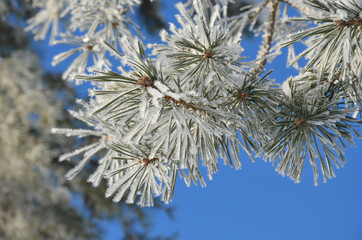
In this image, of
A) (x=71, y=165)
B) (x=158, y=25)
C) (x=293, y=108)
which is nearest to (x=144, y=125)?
(x=293, y=108)

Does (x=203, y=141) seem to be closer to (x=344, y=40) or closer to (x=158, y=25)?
(x=344, y=40)

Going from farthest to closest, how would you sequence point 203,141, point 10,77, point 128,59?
1. point 10,77
2. point 203,141
3. point 128,59

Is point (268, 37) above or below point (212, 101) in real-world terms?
above

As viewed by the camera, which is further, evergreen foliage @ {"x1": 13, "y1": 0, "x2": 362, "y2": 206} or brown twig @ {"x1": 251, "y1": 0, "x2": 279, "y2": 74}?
brown twig @ {"x1": 251, "y1": 0, "x2": 279, "y2": 74}

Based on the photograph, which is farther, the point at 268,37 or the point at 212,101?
the point at 268,37

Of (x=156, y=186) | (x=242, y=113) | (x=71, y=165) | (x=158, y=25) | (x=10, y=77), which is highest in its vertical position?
(x=158, y=25)

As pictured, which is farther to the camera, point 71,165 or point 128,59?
point 71,165

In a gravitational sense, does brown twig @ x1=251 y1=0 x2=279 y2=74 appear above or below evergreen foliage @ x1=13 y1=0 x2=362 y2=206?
above

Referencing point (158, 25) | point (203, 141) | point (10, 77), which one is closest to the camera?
point (203, 141)

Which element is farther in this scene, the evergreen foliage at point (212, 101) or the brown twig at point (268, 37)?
the brown twig at point (268, 37)

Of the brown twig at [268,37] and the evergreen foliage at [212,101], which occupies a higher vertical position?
the brown twig at [268,37]

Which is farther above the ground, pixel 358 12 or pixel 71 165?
pixel 71 165
